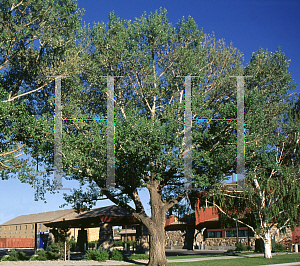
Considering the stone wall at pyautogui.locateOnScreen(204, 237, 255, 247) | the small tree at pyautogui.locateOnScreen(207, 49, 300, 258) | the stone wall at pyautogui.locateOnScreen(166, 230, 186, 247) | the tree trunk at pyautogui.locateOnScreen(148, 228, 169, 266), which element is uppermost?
the small tree at pyautogui.locateOnScreen(207, 49, 300, 258)

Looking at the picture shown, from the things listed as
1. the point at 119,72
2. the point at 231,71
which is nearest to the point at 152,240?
the point at 119,72

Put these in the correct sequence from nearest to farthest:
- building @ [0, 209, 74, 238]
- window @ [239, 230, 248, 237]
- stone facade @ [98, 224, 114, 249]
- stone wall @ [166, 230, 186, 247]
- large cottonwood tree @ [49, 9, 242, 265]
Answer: large cottonwood tree @ [49, 9, 242, 265]
stone facade @ [98, 224, 114, 249]
window @ [239, 230, 248, 237]
stone wall @ [166, 230, 186, 247]
building @ [0, 209, 74, 238]

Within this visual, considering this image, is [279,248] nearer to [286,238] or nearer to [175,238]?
[286,238]

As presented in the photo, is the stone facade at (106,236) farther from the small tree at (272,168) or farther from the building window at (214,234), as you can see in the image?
the building window at (214,234)

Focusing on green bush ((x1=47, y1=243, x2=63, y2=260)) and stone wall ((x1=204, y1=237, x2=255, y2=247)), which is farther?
stone wall ((x1=204, y1=237, x2=255, y2=247))

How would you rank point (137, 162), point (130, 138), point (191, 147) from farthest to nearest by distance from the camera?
point (191, 147)
point (137, 162)
point (130, 138)

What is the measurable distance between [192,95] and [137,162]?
6.30 meters

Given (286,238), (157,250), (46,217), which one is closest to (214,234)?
(286,238)

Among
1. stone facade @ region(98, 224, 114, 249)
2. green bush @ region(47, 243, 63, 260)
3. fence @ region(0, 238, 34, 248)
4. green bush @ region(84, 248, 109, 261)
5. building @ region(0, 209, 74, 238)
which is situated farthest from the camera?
A: building @ region(0, 209, 74, 238)

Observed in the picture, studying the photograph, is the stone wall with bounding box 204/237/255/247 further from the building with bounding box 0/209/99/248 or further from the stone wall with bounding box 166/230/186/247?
the building with bounding box 0/209/99/248

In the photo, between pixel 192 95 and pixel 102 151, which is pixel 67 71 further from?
pixel 192 95

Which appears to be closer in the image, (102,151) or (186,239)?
(102,151)

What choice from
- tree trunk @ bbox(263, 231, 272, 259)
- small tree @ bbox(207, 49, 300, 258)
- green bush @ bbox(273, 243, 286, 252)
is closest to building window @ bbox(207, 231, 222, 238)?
green bush @ bbox(273, 243, 286, 252)

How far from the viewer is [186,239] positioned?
56.6m
